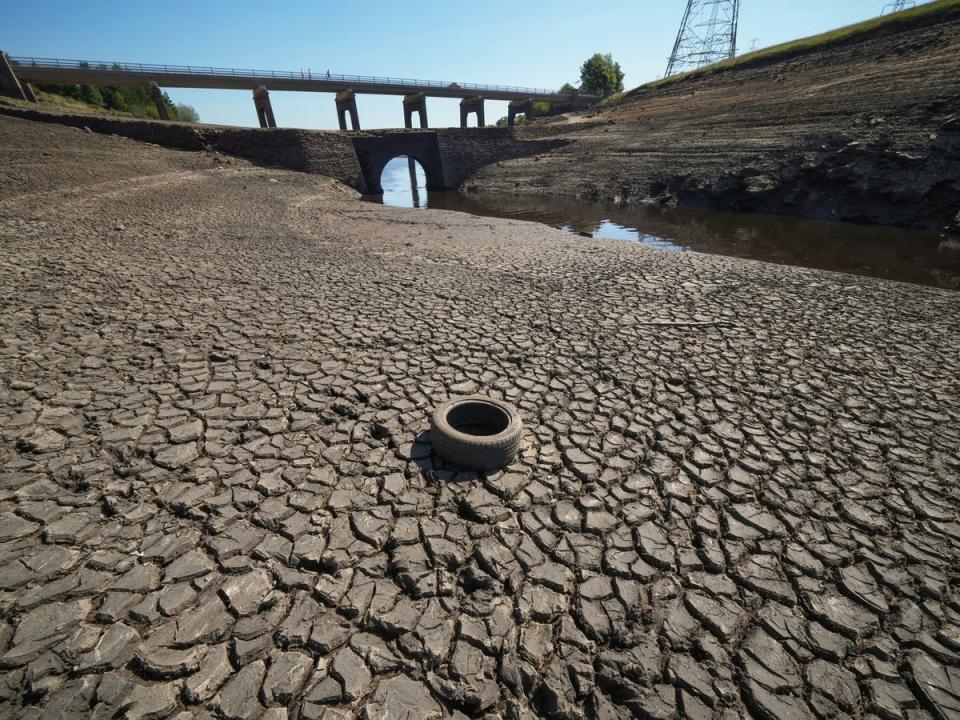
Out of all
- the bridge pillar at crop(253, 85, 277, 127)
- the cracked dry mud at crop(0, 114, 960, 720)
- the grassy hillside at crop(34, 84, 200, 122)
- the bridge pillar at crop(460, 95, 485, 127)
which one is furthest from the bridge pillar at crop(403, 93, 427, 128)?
the cracked dry mud at crop(0, 114, 960, 720)

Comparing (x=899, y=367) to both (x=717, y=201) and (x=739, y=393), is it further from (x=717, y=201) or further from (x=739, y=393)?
(x=717, y=201)

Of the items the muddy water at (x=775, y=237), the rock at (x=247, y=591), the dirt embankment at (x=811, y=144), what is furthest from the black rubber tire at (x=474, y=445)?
the dirt embankment at (x=811, y=144)

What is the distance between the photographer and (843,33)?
3672cm

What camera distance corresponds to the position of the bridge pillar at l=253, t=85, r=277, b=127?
40.2m

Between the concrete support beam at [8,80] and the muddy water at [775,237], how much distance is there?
35586 mm

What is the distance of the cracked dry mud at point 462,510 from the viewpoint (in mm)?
2732

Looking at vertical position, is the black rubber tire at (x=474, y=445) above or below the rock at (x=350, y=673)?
above

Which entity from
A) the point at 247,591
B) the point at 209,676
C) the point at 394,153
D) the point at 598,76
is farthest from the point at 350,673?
the point at 598,76

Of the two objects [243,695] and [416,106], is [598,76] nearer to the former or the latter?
[416,106]

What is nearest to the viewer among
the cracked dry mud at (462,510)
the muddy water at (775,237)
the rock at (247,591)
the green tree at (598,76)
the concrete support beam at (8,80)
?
the cracked dry mud at (462,510)

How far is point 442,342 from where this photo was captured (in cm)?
711

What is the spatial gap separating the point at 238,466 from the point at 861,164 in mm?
31696

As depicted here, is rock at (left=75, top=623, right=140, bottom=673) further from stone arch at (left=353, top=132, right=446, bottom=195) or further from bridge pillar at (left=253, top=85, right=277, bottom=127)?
bridge pillar at (left=253, top=85, right=277, bottom=127)

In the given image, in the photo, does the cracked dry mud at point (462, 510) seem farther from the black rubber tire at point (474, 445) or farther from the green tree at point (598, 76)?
the green tree at point (598, 76)
